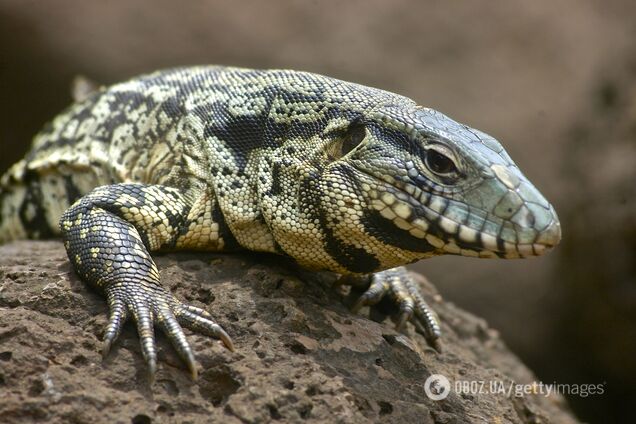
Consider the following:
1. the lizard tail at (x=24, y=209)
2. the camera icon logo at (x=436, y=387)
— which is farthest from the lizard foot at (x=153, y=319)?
the lizard tail at (x=24, y=209)

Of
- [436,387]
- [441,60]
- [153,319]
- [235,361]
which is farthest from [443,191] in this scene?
[441,60]

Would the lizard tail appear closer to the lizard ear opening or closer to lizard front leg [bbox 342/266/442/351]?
lizard front leg [bbox 342/266/442/351]

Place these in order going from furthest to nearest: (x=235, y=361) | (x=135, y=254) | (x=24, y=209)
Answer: (x=24, y=209) < (x=135, y=254) < (x=235, y=361)

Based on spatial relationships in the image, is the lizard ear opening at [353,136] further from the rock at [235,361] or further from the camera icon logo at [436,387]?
the camera icon logo at [436,387]

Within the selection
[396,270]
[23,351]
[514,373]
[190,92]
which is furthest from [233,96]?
[514,373]

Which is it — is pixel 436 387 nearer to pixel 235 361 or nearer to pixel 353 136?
pixel 235 361

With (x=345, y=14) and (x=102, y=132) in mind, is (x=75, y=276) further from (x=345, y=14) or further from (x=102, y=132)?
(x=345, y=14)
